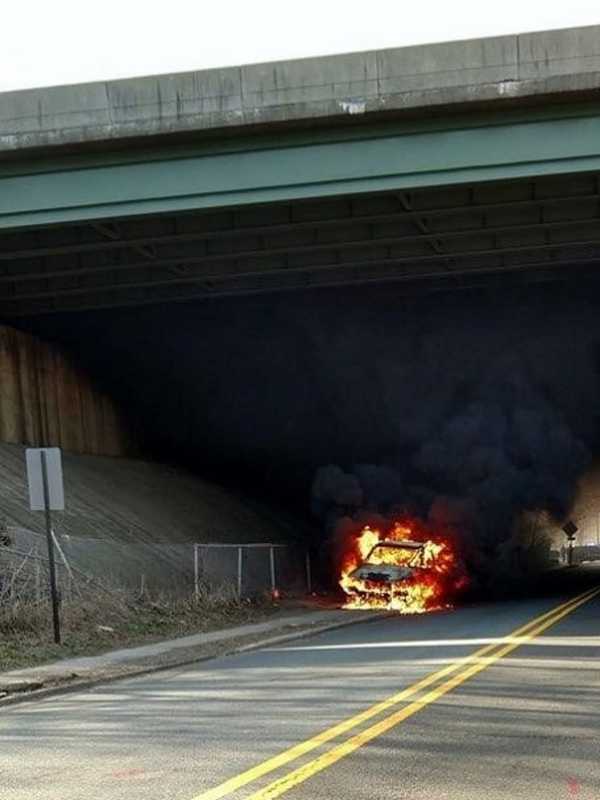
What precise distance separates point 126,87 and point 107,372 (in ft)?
46.7

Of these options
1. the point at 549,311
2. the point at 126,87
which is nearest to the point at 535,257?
the point at 549,311

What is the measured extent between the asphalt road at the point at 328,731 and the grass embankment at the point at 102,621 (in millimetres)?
2302

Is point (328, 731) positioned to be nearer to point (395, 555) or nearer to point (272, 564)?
point (272, 564)

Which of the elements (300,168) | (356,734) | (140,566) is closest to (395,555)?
(140,566)

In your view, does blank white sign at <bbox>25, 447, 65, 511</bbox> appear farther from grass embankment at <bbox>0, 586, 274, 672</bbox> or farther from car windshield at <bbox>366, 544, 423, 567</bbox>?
car windshield at <bbox>366, 544, 423, 567</bbox>

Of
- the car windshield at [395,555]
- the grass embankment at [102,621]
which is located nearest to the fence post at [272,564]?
the car windshield at [395,555]

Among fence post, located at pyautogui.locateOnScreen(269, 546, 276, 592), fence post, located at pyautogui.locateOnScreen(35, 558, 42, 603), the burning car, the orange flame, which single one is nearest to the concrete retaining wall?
fence post, located at pyautogui.locateOnScreen(269, 546, 276, 592)

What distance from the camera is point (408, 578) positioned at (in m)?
29.1

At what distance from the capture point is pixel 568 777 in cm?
700

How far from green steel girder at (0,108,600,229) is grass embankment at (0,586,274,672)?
717 centimetres

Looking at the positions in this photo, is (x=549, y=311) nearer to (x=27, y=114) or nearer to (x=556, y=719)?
(x=27, y=114)

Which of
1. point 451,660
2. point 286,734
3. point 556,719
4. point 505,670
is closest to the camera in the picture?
point 286,734

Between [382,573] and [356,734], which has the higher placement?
[356,734]

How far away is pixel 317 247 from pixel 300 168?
480 centimetres
